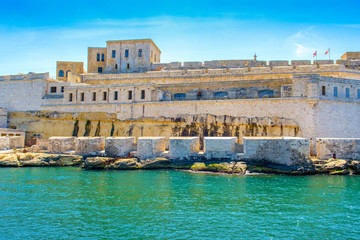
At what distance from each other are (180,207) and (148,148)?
1053 cm

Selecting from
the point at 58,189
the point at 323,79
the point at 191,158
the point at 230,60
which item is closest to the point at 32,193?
the point at 58,189

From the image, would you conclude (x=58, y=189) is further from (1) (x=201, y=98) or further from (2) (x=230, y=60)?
(2) (x=230, y=60)

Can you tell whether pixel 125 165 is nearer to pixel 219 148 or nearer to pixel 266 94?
pixel 219 148

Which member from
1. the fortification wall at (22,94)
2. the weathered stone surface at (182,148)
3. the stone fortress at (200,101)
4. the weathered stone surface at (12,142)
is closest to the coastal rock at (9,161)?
the weathered stone surface at (12,142)

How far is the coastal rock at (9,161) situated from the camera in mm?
22848

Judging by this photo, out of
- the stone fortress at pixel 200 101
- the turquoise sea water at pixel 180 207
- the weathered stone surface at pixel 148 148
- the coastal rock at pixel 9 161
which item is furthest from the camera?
the stone fortress at pixel 200 101

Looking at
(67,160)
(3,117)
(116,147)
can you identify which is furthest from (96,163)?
(3,117)

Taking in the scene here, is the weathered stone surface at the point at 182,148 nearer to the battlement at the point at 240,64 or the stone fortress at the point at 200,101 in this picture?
the stone fortress at the point at 200,101

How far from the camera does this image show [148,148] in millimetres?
22609

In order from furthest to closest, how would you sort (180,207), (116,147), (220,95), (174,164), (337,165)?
(220,95) → (116,147) → (174,164) → (337,165) → (180,207)

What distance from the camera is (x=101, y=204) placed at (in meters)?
12.9

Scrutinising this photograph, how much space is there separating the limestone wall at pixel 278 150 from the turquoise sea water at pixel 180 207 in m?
1.54

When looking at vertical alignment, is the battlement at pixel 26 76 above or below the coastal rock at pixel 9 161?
above

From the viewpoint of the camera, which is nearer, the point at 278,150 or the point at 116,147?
the point at 278,150
